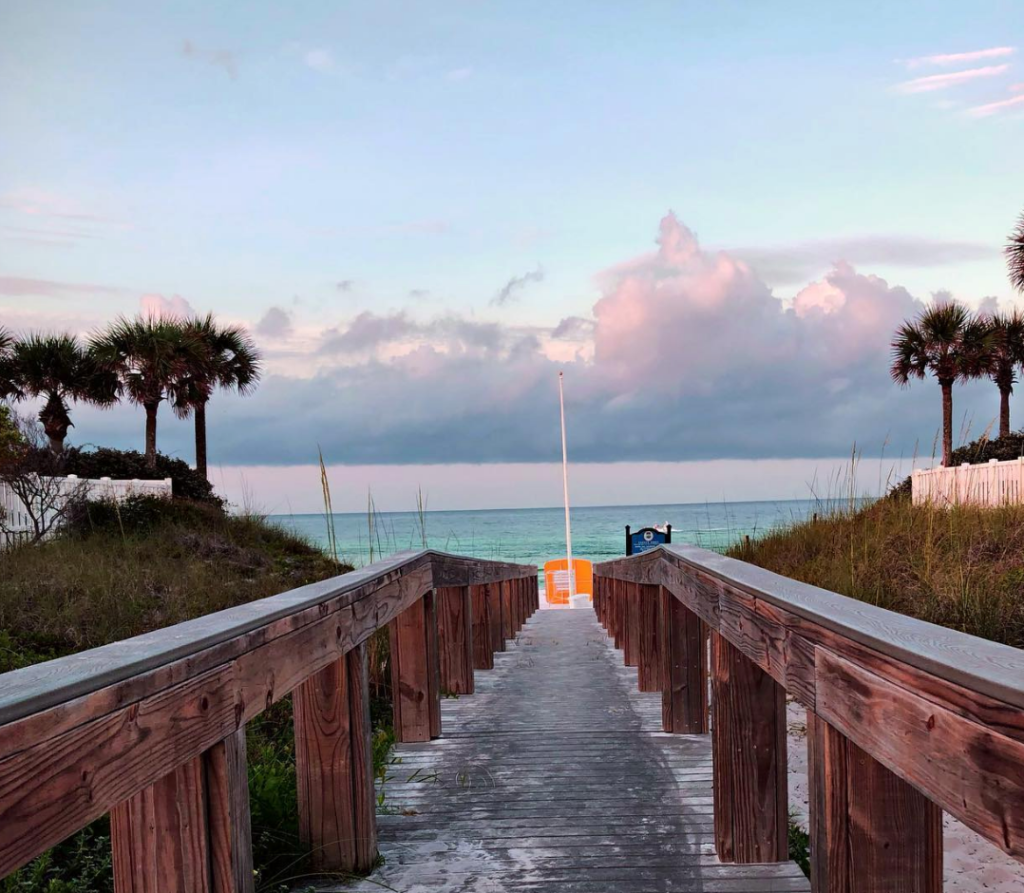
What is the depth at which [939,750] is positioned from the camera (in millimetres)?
1287

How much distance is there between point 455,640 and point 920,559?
447 cm

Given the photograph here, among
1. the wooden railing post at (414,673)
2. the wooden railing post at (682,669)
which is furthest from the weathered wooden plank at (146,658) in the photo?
the wooden railing post at (682,669)

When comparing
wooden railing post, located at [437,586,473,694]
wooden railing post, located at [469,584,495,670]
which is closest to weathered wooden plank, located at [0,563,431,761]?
wooden railing post, located at [437,586,473,694]

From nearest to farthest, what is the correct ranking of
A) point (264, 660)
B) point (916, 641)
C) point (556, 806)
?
point (916, 641) → point (264, 660) → point (556, 806)

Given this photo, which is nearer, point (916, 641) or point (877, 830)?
point (916, 641)

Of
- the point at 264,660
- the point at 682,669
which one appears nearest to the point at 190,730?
the point at 264,660

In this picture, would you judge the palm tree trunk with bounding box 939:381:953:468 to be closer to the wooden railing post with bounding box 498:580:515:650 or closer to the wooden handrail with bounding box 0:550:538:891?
the wooden railing post with bounding box 498:580:515:650

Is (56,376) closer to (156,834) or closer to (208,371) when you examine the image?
(208,371)

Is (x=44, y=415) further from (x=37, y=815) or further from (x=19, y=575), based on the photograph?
(x=37, y=815)

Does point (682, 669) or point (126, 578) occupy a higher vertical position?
point (682, 669)

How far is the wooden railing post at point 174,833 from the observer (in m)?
1.88

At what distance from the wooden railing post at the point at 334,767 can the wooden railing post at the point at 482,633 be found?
15.8ft

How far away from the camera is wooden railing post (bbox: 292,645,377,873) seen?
2.99 m

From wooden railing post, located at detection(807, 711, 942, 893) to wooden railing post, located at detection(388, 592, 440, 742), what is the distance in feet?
10.00
